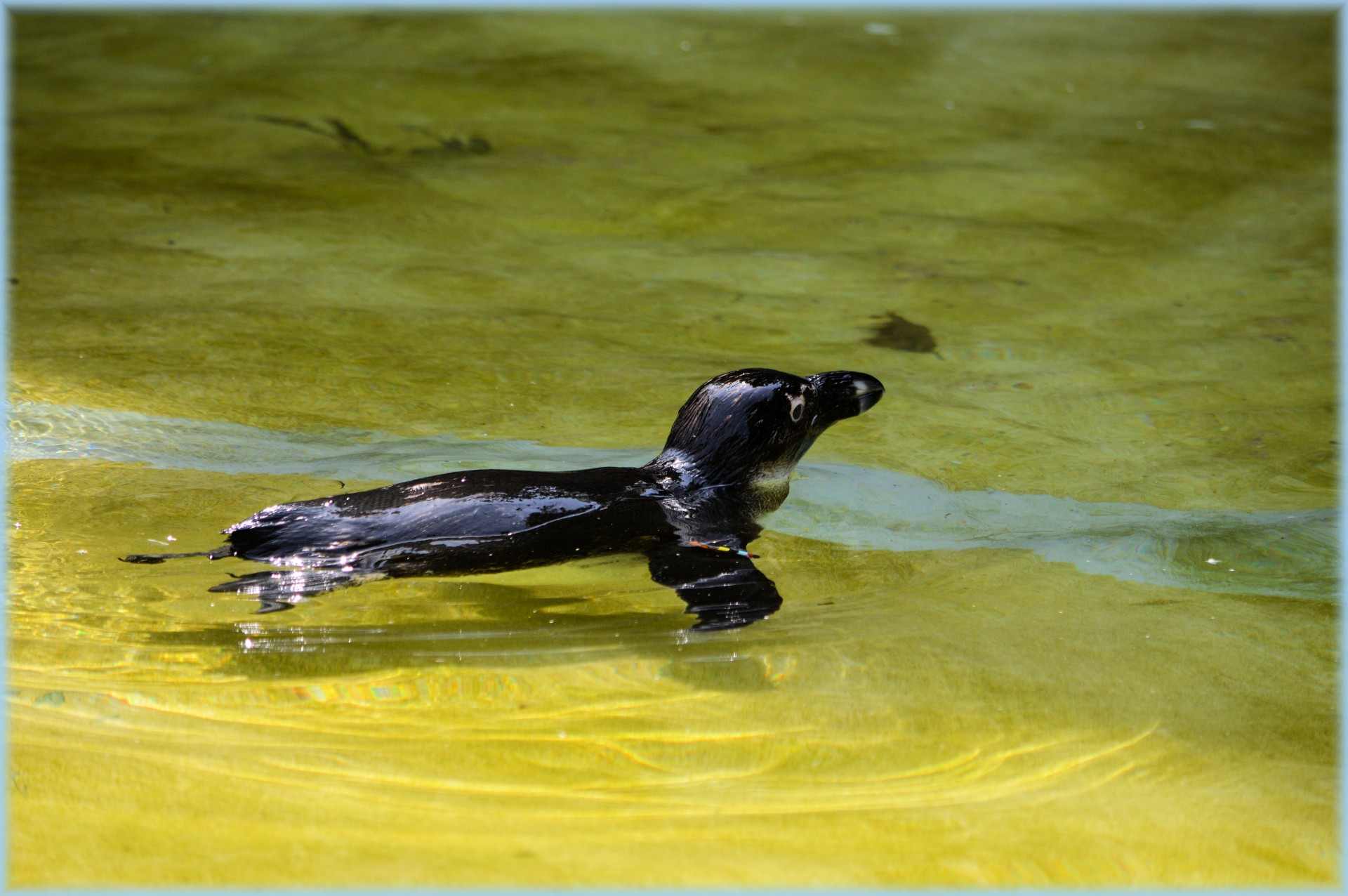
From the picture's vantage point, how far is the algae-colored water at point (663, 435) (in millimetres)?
2688

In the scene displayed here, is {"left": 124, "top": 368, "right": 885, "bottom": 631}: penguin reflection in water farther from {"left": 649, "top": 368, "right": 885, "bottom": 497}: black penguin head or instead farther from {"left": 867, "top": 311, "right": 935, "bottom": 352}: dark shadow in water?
{"left": 867, "top": 311, "right": 935, "bottom": 352}: dark shadow in water

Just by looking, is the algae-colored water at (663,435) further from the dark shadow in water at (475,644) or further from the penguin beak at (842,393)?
the penguin beak at (842,393)

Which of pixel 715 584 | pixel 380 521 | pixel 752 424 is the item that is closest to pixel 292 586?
pixel 380 521

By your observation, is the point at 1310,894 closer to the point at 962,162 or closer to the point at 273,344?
the point at 273,344

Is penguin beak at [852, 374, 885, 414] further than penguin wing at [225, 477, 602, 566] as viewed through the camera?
Yes

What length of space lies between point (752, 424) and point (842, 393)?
0.39 metres

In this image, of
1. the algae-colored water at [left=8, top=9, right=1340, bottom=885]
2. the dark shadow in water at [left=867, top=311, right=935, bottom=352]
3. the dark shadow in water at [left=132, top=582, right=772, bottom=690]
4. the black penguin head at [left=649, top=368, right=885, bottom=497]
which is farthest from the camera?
the dark shadow in water at [left=867, top=311, right=935, bottom=352]

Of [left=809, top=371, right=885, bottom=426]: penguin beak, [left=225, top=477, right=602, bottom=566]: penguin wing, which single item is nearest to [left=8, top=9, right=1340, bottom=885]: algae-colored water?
[left=225, top=477, right=602, bottom=566]: penguin wing

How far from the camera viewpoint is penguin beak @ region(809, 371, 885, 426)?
4746mm

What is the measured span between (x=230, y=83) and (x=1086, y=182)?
6525 mm

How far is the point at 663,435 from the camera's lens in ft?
17.2

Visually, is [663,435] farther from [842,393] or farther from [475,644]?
[475,644]

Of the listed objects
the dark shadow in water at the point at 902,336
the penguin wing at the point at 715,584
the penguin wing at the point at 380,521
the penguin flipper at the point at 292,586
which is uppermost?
the penguin wing at the point at 380,521

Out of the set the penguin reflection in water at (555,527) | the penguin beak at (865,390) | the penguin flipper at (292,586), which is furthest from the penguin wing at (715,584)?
the penguin beak at (865,390)
